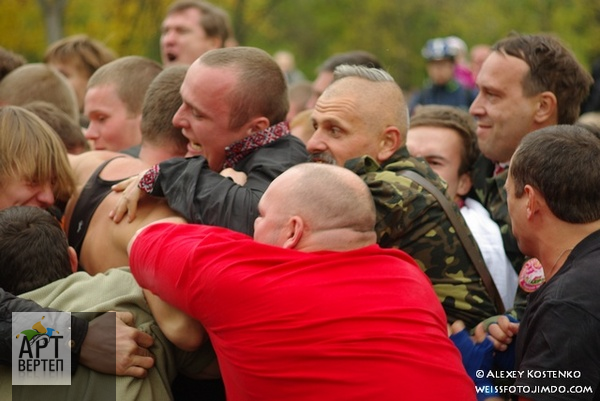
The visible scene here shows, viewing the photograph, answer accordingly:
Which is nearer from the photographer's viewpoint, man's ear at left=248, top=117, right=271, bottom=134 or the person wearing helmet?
man's ear at left=248, top=117, right=271, bottom=134

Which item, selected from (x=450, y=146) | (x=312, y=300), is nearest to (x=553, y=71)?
(x=450, y=146)

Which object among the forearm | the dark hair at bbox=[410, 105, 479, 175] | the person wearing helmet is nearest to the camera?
the forearm

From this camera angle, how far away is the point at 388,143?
14.4ft

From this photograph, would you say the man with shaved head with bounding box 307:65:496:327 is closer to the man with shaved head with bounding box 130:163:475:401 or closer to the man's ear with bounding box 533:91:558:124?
the man with shaved head with bounding box 130:163:475:401

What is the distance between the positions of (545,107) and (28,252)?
3200 mm

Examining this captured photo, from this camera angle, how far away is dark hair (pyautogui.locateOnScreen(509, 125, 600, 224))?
3719 mm

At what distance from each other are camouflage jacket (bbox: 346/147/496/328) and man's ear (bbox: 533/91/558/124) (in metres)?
1.36

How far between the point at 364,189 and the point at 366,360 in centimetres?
70

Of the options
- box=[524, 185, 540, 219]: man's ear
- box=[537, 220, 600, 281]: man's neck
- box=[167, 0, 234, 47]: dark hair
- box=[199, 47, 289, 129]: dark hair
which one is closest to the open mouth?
box=[199, 47, 289, 129]: dark hair

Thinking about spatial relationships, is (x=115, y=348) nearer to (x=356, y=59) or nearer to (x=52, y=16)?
(x=356, y=59)

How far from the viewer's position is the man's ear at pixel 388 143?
14.3 ft

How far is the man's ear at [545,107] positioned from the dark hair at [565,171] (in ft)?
4.99

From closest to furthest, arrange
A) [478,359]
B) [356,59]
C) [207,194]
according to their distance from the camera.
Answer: [207,194], [478,359], [356,59]

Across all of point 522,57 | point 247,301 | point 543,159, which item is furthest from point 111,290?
point 522,57
